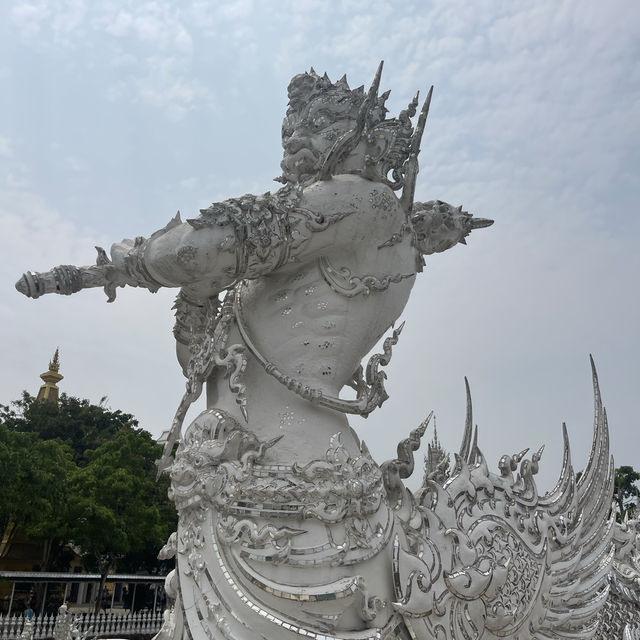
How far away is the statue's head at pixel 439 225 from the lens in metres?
3.50

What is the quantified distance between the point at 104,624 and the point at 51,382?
22854 mm

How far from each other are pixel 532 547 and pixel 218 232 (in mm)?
2157

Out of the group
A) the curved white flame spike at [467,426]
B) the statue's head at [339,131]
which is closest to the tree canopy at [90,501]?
the curved white flame spike at [467,426]

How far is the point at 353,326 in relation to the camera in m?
3.11

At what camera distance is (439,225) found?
11.6 feet

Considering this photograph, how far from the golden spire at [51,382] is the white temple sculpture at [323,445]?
114 ft

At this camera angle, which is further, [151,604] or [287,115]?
[151,604]

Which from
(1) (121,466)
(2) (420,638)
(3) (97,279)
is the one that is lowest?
(2) (420,638)

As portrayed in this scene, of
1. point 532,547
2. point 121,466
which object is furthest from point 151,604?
point 532,547

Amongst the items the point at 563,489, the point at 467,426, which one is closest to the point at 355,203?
the point at 467,426

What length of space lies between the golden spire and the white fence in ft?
68.9

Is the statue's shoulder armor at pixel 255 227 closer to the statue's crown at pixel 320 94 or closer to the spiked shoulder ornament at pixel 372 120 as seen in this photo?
the spiked shoulder ornament at pixel 372 120

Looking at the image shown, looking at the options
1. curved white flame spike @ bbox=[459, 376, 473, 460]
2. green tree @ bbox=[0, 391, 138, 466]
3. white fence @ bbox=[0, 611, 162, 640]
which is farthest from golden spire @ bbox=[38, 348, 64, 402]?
curved white flame spike @ bbox=[459, 376, 473, 460]

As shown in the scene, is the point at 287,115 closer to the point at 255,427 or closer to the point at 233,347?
the point at 233,347
